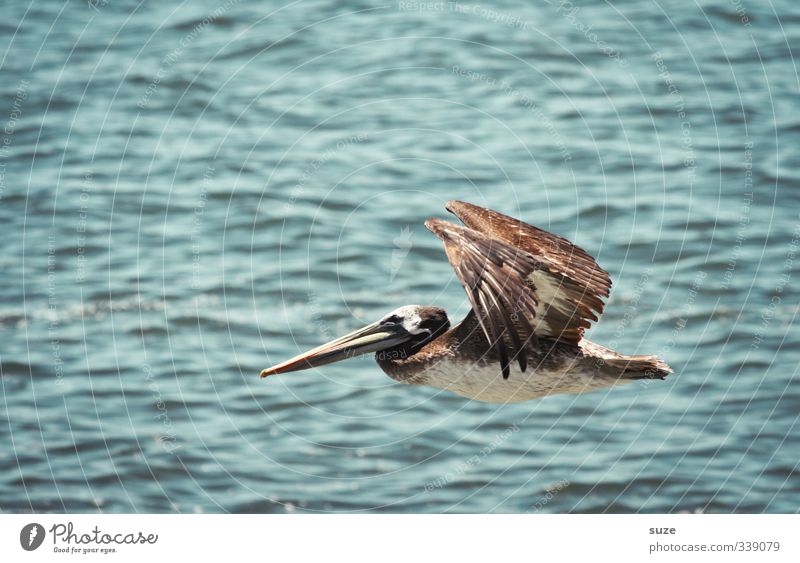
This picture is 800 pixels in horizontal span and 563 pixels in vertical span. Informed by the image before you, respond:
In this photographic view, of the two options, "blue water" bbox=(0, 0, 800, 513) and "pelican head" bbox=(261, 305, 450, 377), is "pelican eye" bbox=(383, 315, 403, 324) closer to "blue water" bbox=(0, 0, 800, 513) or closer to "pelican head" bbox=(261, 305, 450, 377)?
"pelican head" bbox=(261, 305, 450, 377)

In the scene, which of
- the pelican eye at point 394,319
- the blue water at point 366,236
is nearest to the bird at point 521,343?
the pelican eye at point 394,319

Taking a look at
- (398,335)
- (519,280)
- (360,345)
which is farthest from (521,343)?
(360,345)

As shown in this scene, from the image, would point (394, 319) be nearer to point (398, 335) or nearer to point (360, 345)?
point (398, 335)

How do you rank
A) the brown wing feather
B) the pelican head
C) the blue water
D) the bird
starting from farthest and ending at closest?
1. the blue water
2. the pelican head
3. the brown wing feather
4. the bird

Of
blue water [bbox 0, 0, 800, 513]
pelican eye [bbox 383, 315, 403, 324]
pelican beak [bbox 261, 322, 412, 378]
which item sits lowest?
blue water [bbox 0, 0, 800, 513]

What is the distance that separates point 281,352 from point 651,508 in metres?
6.23

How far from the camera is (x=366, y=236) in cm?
2177

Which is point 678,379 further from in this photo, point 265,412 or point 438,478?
point 265,412

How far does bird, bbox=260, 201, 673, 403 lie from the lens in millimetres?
10391

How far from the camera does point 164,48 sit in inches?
1041

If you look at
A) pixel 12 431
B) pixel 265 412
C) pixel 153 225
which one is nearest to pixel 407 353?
pixel 265 412

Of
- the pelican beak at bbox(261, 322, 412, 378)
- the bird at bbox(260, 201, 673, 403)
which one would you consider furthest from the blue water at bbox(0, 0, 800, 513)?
the bird at bbox(260, 201, 673, 403)

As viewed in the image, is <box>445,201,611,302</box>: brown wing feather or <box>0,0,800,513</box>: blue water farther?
<box>0,0,800,513</box>: blue water

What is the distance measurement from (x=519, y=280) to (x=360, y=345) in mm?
2920
